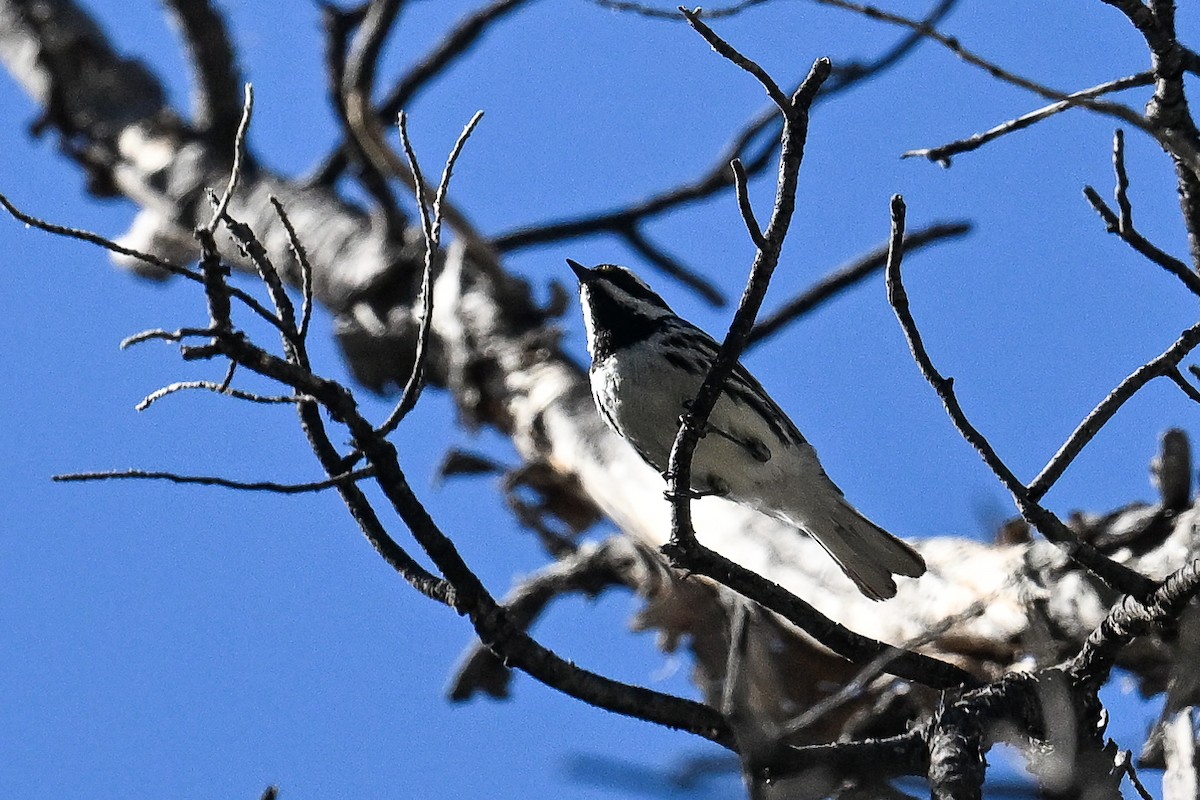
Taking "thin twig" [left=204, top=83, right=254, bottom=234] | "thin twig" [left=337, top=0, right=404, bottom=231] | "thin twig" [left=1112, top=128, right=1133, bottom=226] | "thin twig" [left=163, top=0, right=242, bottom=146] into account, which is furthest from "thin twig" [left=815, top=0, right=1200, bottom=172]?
"thin twig" [left=163, top=0, right=242, bottom=146]

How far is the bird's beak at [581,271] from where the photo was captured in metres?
4.42

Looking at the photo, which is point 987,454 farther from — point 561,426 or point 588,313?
point 561,426

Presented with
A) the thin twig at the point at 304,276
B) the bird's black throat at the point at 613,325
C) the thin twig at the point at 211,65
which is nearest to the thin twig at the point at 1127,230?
the thin twig at the point at 304,276

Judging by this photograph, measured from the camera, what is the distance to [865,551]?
3.93 meters

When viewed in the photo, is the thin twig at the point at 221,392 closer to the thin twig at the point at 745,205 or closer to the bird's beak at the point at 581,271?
the thin twig at the point at 745,205

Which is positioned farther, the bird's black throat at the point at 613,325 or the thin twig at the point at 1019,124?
the bird's black throat at the point at 613,325

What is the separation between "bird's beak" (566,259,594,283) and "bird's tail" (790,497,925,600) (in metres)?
1.05

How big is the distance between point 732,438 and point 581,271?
89 cm

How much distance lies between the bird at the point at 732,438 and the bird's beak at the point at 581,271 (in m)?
0.17

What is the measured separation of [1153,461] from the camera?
3.42m

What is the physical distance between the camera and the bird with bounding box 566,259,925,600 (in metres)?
3.90

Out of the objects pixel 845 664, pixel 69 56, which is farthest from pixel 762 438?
pixel 69 56

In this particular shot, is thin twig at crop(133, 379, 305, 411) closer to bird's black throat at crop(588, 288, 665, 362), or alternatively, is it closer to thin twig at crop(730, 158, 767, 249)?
thin twig at crop(730, 158, 767, 249)

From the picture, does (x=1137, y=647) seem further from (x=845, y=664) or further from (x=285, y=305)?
(x=285, y=305)
